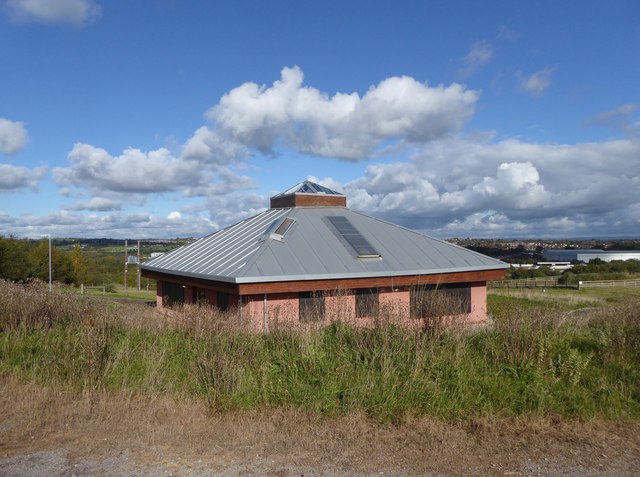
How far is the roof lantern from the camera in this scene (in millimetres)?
21984

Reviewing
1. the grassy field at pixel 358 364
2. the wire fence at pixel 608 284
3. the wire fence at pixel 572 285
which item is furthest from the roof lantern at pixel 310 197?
the wire fence at pixel 608 284

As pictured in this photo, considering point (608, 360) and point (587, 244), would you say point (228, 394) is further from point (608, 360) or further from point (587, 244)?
A: point (587, 244)

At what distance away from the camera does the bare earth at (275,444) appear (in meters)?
4.88

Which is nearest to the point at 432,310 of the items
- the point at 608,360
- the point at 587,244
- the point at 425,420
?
the point at 608,360

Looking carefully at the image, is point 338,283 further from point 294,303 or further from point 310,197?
point 310,197

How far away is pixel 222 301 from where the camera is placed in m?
16.9

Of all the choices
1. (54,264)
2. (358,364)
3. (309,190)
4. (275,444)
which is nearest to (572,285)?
(309,190)

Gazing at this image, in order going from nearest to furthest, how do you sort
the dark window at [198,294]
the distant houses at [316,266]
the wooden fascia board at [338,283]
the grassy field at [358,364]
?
the grassy field at [358,364], the wooden fascia board at [338,283], the distant houses at [316,266], the dark window at [198,294]

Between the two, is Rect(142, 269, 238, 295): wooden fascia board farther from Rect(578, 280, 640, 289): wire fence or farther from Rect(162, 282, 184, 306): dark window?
Rect(578, 280, 640, 289): wire fence

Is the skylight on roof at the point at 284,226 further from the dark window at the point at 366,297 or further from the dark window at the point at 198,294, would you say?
the dark window at the point at 366,297

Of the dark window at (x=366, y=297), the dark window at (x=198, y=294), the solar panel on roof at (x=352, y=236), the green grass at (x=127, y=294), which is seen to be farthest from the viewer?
the green grass at (x=127, y=294)

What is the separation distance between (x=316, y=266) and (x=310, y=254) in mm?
874

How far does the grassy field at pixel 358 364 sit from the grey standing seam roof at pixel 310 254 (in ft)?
20.4

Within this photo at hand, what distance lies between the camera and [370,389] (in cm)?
652
